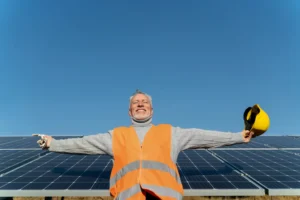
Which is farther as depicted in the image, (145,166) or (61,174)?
(61,174)

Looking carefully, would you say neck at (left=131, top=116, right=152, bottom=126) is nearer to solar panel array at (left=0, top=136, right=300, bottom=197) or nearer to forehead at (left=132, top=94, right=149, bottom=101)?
forehead at (left=132, top=94, right=149, bottom=101)

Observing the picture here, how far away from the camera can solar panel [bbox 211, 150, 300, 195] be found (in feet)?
17.9

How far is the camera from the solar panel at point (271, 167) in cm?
545

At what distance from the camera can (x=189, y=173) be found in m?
6.25

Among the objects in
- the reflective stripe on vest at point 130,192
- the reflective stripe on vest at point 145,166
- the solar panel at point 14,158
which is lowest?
the solar panel at point 14,158

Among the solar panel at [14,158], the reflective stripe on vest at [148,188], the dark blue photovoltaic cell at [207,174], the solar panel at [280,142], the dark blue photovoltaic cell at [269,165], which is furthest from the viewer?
the solar panel at [280,142]

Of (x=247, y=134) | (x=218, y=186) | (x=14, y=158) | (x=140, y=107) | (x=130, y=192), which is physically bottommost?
(x=218, y=186)

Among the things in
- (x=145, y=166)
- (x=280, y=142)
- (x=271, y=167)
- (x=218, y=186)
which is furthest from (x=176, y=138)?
(x=280, y=142)

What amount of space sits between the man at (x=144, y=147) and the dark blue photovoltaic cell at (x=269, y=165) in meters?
2.08

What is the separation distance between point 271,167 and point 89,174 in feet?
15.2

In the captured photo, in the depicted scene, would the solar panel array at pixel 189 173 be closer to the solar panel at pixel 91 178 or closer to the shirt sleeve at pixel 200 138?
the solar panel at pixel 91 178

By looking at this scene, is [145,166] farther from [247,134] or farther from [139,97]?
[247,134]

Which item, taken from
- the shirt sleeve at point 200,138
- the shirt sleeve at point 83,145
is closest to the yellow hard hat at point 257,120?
the shirt sleeve at point 200,138

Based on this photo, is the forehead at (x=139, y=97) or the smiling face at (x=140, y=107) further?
the forehead at (x=139, y=97)
